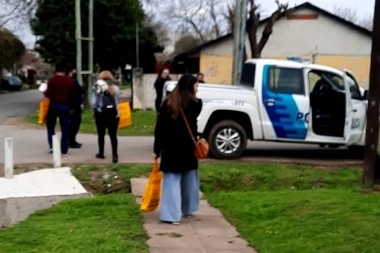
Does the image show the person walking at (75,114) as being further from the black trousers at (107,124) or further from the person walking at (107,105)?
the black trousers at (107,124)

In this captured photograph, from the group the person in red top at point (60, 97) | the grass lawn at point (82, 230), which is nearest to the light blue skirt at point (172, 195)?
the grass lawn at point (82, 230)

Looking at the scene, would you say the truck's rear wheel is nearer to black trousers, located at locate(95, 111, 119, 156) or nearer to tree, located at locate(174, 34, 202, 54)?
black trousers, located at locate(95, 111, 119, 156)

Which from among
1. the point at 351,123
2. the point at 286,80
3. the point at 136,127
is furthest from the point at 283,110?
the point at 136,127

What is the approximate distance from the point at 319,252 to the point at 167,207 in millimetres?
1978

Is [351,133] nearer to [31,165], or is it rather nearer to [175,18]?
[31,165]

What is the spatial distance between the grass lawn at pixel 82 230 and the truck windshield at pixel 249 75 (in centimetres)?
560

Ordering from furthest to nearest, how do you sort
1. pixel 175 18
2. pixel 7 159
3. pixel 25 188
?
pixel 175 18 → pixel 7 159 → pixel 25 188

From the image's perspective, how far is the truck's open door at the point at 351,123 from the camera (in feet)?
45.9

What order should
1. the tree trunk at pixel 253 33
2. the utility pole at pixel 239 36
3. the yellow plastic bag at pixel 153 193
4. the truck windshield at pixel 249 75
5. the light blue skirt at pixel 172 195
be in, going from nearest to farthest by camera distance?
the light blue skirt at pixel 172 195 → the yellow plastic bag at pixel 153 193 → the truck windshield at pixel 249 75 → the utility pole at pixel 239 36 → the tree trunk at pixel 253 33

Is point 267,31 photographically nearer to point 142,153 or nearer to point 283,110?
point 142,153

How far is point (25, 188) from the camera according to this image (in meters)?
9.93

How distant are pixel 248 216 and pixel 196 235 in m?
1.04

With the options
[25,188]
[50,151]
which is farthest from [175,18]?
[25,188]

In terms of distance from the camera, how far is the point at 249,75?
14.6 meters
